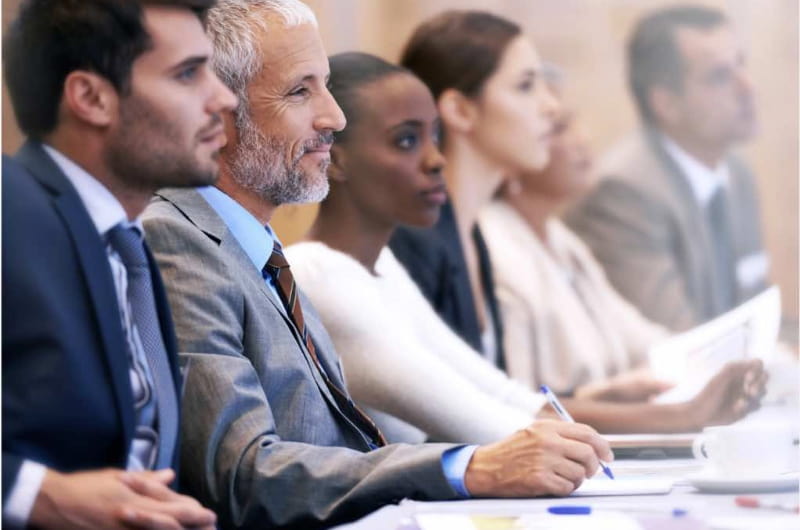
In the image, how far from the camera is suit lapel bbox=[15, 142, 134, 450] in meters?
1.30

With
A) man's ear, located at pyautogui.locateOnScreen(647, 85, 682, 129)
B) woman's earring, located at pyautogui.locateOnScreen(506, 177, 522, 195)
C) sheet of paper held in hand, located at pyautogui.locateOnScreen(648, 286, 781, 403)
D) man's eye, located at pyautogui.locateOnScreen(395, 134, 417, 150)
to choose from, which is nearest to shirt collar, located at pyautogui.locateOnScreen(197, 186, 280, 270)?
man's eye, located at pyautogui.locateOnScreen(395, 134, 417, 150)

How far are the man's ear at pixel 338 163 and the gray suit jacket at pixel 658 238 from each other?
93.2 inches

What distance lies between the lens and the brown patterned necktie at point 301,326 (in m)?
1.76

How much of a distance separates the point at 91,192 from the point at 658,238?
3.79 metres

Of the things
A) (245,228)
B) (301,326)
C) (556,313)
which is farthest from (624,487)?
(556,313)

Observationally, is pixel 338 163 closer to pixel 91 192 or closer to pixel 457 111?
pixel 91 192

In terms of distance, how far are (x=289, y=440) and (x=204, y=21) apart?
495mm

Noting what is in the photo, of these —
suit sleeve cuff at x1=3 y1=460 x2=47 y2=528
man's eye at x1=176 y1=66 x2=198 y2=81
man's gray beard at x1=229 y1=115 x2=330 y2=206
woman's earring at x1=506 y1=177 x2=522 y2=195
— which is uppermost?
man's eye at x1=176 y1=66 x2=198 y2=81

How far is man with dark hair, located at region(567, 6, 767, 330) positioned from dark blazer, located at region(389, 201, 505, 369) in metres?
1.68

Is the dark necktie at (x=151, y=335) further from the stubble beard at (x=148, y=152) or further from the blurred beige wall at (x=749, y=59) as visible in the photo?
the blurred beige wall at (x=749, y=59)

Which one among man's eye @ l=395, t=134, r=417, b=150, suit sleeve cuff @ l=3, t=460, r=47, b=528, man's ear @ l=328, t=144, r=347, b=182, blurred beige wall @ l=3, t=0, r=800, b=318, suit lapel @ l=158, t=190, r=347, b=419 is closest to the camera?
suit sleeve cuff @ l=3, t=460, r=47, b=528

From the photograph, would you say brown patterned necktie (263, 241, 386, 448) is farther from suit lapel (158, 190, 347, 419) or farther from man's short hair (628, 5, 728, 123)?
man's short hair (628, 5, 728, 123)

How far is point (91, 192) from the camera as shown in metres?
1.35

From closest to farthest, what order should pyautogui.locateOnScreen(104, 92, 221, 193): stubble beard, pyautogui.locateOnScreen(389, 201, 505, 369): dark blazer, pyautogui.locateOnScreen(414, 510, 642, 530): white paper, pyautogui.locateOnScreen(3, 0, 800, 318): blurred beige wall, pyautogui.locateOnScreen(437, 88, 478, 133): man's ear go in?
1. pyautogui.locateOnScreen(104, 92, 221, 193): stubble beard
2. pyautogui.locateOnScreen(414, 510, 642, 530): white paper
3. pyautogui.locateOnScreen(389, 201, 505, 369): dark blazer
4. pyautogui.locateOnScreen(437, 88, 478, 133): man's ear
5. pyautogui.locateOnScreen(3, 0, 800, 318): blurred beige wall
